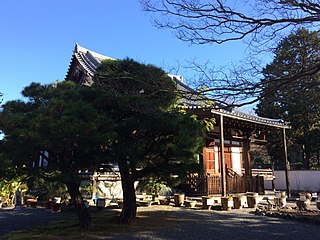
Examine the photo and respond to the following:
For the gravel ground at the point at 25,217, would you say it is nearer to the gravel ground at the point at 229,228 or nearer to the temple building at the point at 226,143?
the gravel ground at the point at 229,228

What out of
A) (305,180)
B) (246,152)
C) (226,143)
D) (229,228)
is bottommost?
(229,228)

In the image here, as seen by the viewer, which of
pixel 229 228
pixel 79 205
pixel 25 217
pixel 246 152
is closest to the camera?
pixel 79 205

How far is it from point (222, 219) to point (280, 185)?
50.9ft

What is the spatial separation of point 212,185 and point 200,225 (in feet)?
18.5

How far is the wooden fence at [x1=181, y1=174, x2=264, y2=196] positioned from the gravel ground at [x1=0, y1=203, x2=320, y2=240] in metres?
2.61

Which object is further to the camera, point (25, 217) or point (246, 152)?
point (246, 152)

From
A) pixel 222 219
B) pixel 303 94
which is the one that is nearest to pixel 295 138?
pixel 222 219

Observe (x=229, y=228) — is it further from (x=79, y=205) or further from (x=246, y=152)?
(x=246, y=152)

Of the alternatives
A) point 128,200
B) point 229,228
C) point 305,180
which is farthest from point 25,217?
point 305,180

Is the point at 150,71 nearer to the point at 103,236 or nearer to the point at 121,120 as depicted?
the point at 121,120

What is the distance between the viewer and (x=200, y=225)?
798 cm

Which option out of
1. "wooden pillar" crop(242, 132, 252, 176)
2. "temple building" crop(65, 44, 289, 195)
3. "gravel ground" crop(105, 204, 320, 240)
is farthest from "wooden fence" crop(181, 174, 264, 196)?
"gravel ground" crop(105, 204, 320, 240)

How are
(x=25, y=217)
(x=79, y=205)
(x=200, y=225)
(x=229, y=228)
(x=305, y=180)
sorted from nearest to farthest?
1. (x=79, y=205)
2. (x=229, y=228)
3. (x=200, y=225)
4. (x=25, y=217)
5. (x=305, y=180)

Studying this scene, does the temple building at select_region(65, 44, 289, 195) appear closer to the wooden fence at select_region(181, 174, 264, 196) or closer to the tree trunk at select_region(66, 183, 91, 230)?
the wooden fence at select_region(181, 174, 264, 196)
